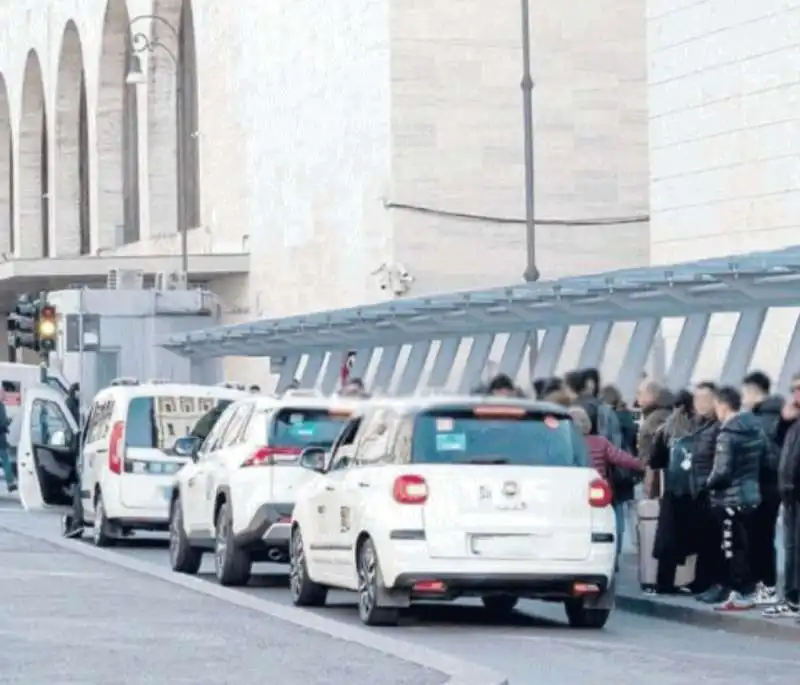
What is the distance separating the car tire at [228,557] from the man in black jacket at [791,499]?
5.58 metres

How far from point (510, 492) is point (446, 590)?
2.50 feet

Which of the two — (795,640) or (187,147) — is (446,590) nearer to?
(795,640)

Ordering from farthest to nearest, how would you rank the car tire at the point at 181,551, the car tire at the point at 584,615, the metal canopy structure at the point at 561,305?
the car tire at the point at 181,551
the metal canopy structure at the point at 561,305
the car tire at the point at 584,615

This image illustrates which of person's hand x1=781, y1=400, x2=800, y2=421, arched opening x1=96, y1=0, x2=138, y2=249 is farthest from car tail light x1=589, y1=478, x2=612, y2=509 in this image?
arched opening x1=96, y1=0, x2=138, y2=249

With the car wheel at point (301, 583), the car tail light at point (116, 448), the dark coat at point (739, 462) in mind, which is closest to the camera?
the dark coat at point (739, 462)

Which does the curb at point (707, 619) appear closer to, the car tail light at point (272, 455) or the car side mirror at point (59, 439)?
the car tail light at point (272, 455)

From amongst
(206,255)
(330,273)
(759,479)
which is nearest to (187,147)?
(206,255)

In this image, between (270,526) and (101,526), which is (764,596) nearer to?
(270,526)

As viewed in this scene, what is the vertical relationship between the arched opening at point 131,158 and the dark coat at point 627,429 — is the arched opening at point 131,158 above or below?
above

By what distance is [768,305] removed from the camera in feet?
83.7

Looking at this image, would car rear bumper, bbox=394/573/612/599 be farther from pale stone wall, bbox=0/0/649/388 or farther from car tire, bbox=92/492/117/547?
pale stone wall, bbox=0/0/649/388

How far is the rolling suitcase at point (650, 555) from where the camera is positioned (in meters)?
22.2

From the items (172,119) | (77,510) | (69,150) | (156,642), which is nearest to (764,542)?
(156,642)

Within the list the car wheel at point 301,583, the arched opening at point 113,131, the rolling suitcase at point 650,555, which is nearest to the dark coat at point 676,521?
the rolling suitcase at point 650,555
